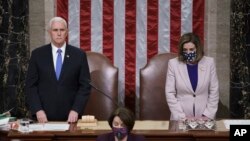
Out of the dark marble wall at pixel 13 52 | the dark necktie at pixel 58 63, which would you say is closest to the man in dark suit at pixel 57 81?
the dark necktie at pixel 58 63

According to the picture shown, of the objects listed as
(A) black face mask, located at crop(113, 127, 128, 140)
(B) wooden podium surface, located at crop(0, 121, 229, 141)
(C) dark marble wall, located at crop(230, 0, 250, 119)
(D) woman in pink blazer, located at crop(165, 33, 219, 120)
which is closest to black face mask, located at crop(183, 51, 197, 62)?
(D) woman in pink blazer, located at crop(165, 33, 219, 120)

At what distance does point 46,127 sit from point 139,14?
2.57 metres

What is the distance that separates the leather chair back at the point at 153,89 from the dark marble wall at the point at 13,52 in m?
1.53

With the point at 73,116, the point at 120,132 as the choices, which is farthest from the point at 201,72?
the point at 120,132

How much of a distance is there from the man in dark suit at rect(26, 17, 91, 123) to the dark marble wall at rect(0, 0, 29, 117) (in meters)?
1.52

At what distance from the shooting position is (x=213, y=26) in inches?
282

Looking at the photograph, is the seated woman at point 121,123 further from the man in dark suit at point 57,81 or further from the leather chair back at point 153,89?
the leather chair back at point 153,89

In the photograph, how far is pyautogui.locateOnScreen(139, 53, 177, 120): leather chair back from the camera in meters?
6.64

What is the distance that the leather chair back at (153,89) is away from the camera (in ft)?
21.8

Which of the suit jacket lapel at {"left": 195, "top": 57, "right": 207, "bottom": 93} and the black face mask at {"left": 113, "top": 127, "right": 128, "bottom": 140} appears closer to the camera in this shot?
the black face mask at {"left": 113, "top": 127, "right": 128, "bottom": 140}

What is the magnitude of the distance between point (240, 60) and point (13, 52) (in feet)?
9.03

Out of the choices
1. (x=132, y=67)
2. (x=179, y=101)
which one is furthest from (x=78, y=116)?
(x=132, y=67)

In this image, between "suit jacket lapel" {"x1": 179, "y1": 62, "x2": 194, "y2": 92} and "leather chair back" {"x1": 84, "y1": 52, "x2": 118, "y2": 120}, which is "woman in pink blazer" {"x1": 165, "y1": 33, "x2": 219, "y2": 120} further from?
"leather chair back" {"x1": 84, "y1": 52, "x2": 118, "y2": 120}

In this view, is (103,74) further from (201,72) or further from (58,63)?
(201,72)
